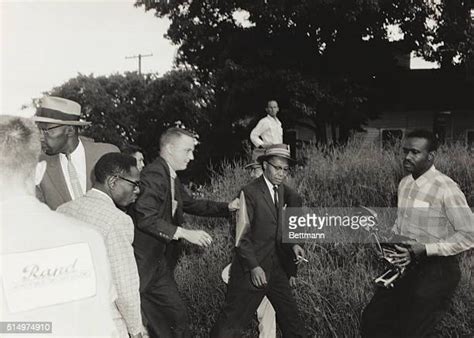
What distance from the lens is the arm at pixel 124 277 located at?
8.42 ft

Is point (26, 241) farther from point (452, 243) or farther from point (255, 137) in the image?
point (255, 137)

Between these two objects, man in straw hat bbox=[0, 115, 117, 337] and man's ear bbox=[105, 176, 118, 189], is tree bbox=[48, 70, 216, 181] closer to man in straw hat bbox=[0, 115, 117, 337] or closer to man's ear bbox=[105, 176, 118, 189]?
man's ear bbox=[105, 176, 118, 189]

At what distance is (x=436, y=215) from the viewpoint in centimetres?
382

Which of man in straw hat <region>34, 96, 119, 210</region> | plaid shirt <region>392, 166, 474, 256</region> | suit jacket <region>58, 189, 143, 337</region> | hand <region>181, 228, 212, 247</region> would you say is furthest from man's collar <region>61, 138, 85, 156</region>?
plaid shirt <region>392, 166, 474, 256</region>

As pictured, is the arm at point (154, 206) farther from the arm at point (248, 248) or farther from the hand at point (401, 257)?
the hand at point (401, 257)

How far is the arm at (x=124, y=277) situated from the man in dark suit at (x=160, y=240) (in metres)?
1.41

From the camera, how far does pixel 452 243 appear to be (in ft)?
12.1

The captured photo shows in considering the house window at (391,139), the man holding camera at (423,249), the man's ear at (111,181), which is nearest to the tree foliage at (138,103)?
the house window at (391,139)

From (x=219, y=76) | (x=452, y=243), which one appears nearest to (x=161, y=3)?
(x=219, y=76)

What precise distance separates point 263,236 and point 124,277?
1.92 meters

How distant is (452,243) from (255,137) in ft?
20.9

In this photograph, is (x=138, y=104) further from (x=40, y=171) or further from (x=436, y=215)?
(x=436, y=215)

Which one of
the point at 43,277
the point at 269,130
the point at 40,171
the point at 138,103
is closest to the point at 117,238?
the point at 43,277

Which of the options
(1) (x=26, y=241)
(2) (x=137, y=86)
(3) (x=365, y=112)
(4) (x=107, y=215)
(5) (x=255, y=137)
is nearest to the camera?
(1) (x=26, y=241)
